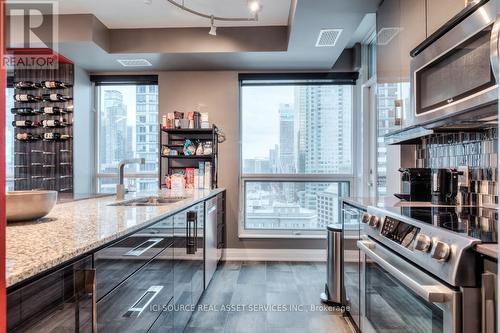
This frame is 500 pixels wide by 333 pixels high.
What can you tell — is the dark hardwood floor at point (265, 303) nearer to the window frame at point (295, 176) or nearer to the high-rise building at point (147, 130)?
the window frame at point (295, 176)

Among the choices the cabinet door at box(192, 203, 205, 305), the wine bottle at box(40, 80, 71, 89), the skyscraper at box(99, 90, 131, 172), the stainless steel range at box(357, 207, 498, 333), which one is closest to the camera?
the stainless steel range at box(357, 207, 498, 333)

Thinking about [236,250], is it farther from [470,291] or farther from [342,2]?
[470,291]

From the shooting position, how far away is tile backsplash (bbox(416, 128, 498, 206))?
1.69m

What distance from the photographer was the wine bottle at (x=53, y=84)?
3.88 meters

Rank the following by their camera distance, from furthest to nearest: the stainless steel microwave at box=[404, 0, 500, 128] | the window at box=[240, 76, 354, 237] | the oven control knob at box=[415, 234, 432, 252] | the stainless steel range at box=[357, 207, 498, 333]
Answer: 1. the window at box=[240, 76, 354, 237]
2. the stainless steel microwave at box=[404, 0, 500, 128]
3. the oven control knob at box=[415, 234, 432, 252]
4. the stainless steel range at box=[357, 207, 498, 333]

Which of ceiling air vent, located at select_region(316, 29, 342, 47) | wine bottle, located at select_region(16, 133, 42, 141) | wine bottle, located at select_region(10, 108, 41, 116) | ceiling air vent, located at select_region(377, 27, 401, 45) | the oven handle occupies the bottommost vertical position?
the oven handle

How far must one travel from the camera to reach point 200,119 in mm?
3893

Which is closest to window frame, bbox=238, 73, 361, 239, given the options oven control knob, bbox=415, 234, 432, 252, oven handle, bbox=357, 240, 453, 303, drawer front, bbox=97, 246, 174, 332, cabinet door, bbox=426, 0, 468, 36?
cabinet door, bbox=426, 0, 468, 36

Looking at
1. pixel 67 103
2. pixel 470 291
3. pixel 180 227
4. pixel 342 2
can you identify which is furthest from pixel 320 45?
pixel 67 103

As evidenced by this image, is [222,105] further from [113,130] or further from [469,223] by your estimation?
[469,223]

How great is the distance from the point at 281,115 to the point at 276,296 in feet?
7.64

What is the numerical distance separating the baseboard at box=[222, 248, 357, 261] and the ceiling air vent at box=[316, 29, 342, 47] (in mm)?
2464

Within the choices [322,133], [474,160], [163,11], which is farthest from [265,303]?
[163,11]

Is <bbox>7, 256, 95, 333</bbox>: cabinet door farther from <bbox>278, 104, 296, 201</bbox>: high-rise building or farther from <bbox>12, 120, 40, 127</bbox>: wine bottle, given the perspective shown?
<bbox>12, 120, 40, 127</bbox>: wine bottle
